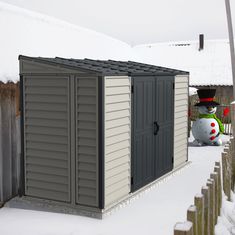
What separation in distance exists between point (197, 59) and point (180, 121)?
912 inches

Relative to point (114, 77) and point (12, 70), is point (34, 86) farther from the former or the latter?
point (114, 77)

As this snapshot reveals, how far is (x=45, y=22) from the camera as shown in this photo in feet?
40.4

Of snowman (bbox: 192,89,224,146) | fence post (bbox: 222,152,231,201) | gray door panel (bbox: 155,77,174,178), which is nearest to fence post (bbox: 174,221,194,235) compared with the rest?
fence post (bbox: 222,152,231,201)

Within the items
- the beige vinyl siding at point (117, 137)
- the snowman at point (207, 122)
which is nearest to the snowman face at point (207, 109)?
the snowman at point (207, 122)

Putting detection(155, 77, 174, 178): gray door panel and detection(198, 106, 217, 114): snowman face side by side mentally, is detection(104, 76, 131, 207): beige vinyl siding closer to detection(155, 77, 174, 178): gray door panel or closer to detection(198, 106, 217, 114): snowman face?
detection(155, 77, 174, 178): gray door panel

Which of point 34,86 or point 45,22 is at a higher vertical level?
point 45,22

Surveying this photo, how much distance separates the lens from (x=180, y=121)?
11.0 m

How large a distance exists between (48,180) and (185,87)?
16.2 ft

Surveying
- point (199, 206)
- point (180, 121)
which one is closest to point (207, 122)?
point (180, 121)

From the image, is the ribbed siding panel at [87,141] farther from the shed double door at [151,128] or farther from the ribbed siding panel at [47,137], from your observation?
the shed double door at [151,128]

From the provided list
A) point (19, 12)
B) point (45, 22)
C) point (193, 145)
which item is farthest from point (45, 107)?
point (193, 145)

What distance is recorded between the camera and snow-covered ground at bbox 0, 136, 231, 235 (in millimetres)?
6668

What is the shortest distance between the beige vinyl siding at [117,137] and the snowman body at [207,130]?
258 inches

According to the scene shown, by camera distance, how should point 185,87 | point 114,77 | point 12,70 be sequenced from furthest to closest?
point 185,87 < point 12,70 < point 114,77
